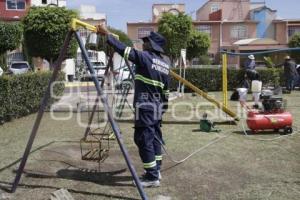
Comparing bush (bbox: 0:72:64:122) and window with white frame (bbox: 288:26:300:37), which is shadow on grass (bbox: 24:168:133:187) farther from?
window with white frame (bbox: 288:26:300:37)

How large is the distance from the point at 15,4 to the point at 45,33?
107ft

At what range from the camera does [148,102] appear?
616cm

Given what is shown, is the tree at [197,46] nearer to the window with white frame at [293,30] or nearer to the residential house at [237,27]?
the residential house at [237,27]

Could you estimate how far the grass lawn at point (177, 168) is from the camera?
597 centimetres

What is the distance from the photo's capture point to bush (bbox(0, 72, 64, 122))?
453 inches

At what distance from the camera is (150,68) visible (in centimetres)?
615

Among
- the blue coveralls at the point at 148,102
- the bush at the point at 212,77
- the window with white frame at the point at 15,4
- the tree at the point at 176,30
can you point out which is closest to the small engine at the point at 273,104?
the blue coveralls at the point at 148,102

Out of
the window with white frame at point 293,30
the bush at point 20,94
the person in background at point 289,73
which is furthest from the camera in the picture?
the window with white frame at point 293,30

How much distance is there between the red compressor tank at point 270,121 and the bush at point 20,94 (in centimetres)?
558

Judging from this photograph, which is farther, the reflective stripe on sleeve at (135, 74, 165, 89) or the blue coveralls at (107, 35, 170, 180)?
the reflective stripe on sleeve at (135, 74, 165, 89)

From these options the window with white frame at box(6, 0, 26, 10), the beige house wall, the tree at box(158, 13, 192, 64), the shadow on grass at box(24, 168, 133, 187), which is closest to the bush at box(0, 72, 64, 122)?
the shadow on grass at box(24, 168, 133, 187)

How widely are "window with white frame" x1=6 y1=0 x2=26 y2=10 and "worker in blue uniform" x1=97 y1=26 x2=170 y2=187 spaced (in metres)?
51.9

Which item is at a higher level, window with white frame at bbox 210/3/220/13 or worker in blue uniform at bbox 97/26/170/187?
window with white frame at bbox 210/3/220/13

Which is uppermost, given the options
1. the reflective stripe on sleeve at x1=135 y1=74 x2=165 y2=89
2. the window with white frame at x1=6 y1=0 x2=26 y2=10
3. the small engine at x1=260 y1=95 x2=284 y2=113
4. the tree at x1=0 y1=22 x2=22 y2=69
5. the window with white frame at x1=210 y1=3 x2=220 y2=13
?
the window with white frame at x1=210 y1=3 x2=220 y2=13
